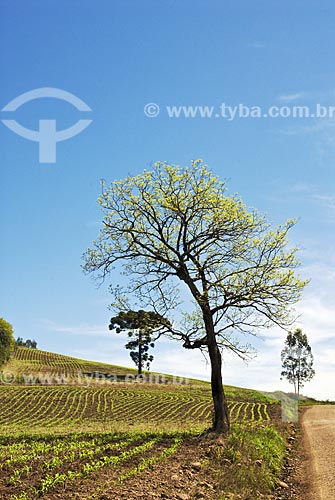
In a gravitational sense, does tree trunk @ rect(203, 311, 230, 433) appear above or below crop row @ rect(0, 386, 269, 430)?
above

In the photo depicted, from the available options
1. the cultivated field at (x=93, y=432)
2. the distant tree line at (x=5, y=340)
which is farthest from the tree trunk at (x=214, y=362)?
the distant tree line at (x=5, y=340)

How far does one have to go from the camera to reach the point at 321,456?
19.2 metres

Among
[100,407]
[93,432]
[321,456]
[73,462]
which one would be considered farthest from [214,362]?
[100,407]

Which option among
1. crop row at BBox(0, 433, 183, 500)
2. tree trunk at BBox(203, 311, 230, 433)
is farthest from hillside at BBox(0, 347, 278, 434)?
crop row at BBox(0, 433, 183, 500)

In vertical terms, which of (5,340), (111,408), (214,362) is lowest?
(111,408)

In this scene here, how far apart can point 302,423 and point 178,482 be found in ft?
75.7

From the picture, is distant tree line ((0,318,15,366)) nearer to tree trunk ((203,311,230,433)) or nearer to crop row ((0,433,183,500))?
tree trunk ((203,311,230,433))

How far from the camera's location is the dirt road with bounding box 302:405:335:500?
13.9 metres

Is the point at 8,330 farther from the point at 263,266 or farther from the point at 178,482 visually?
the point at 178,482

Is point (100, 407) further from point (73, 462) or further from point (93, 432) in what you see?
point (73, 462)

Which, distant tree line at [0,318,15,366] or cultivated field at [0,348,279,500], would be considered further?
distant tree line at [0,318,15,366]

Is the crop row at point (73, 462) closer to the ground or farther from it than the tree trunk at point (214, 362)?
closer to the ground

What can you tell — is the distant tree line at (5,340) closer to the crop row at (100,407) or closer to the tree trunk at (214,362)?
the crop row at (100,407)

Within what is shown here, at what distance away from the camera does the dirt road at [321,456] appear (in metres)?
13.9
